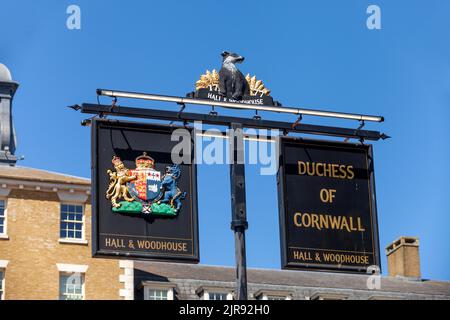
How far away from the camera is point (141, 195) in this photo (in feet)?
63.7

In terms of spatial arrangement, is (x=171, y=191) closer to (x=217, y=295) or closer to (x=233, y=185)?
(x=233, y=185)

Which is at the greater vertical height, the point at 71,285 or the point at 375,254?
the point at 71,285

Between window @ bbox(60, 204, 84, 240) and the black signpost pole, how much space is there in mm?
23734

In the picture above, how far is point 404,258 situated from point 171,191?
37076 millimetres

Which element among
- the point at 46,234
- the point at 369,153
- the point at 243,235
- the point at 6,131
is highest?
the point at 6,131

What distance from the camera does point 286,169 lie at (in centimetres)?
2027

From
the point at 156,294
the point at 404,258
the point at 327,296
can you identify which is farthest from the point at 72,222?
the point at 404,258

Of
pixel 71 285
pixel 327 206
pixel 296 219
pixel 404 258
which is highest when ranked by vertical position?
pixel 404 258

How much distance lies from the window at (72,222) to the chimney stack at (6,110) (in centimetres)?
1242

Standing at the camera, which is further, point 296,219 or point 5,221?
point 5,221
